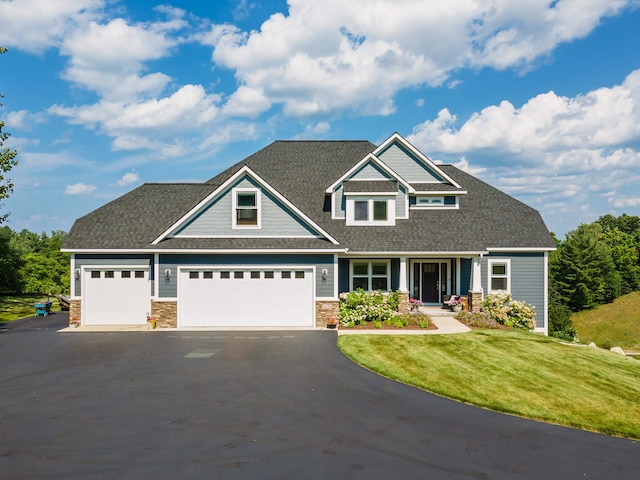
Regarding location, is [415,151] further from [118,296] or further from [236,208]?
[118,296]

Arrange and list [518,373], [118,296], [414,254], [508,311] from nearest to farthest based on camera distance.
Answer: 1. [518,373]
2. [118,296]
3. [414,254]
4. [508,311]

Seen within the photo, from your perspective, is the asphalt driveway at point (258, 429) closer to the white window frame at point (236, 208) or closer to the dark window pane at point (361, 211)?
the white window frame at point (236, 208)

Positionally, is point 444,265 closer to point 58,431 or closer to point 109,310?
point 109,310

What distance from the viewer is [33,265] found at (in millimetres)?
55688

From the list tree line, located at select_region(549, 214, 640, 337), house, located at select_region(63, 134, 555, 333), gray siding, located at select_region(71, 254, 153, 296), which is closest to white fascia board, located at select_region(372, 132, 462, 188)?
house, located at select_region(63, 134, 555, 333)

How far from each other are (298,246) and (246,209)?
280cm

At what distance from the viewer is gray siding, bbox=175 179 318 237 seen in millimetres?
19328

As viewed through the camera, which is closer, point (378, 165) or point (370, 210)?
point (370, 210)

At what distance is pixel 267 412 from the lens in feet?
Result: 30.7

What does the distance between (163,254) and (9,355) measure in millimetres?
6245

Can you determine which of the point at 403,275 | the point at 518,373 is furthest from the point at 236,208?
the point at 518,373

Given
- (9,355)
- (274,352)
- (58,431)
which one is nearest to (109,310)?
(9,355)

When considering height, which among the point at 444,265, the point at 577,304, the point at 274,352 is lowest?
the point at 577,304

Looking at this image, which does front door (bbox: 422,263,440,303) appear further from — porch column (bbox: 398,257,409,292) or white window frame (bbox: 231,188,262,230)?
white window frame (bbox: 231,188,262,230)
